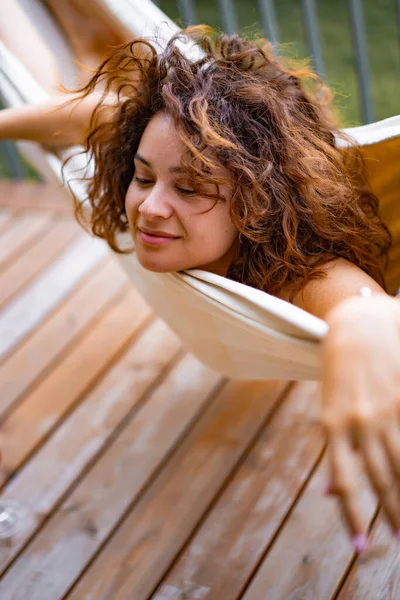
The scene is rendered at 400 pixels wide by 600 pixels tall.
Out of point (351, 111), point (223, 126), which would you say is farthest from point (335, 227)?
point (351, 111)

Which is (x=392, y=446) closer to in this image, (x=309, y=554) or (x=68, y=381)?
(x=309, y=554)

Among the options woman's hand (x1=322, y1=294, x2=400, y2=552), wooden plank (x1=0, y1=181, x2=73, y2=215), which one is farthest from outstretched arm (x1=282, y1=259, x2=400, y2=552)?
wooden plank (x1=0, y1=181, x2=73, y2=215)

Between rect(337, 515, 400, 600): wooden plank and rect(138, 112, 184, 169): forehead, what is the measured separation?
68 cm

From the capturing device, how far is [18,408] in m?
1.55

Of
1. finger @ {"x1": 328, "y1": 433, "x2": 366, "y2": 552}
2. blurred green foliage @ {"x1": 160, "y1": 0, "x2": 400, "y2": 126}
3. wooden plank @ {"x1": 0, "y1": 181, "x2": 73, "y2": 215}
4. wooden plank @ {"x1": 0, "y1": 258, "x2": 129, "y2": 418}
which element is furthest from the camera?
blurred green foliage @ {"x1": 160, "y1": 0, "x2": 400, "y2": 126}

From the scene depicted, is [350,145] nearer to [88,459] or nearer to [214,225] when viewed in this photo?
[214,225]

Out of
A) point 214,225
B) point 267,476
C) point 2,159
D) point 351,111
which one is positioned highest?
point 214,225

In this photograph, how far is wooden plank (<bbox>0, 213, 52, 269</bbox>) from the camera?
203 centimetres

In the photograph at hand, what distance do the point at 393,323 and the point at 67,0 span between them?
3.82 feet

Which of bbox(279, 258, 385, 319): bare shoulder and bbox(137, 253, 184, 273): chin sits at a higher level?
bbox(137, 253, 184, 273): chin

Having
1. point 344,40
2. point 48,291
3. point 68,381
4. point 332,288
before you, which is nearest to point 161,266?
point 332,288

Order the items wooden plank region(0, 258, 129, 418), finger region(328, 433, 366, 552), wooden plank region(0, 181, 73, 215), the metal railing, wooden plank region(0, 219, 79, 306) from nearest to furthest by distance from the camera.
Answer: finger region(328, 433, 366, 552)
wooden plank region(0, 258, 129, 418)
the metal railing
wooden plank region(0, 219, 79, 306)
wooden plank region(0, 181, 73, 215)

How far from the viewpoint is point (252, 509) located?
126 centimetres

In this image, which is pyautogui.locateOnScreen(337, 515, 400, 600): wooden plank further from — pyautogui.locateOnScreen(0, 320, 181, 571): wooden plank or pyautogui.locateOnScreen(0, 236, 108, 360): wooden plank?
pyautogui.locateOnScreen(0, 236, 108, 360): wooden plank
